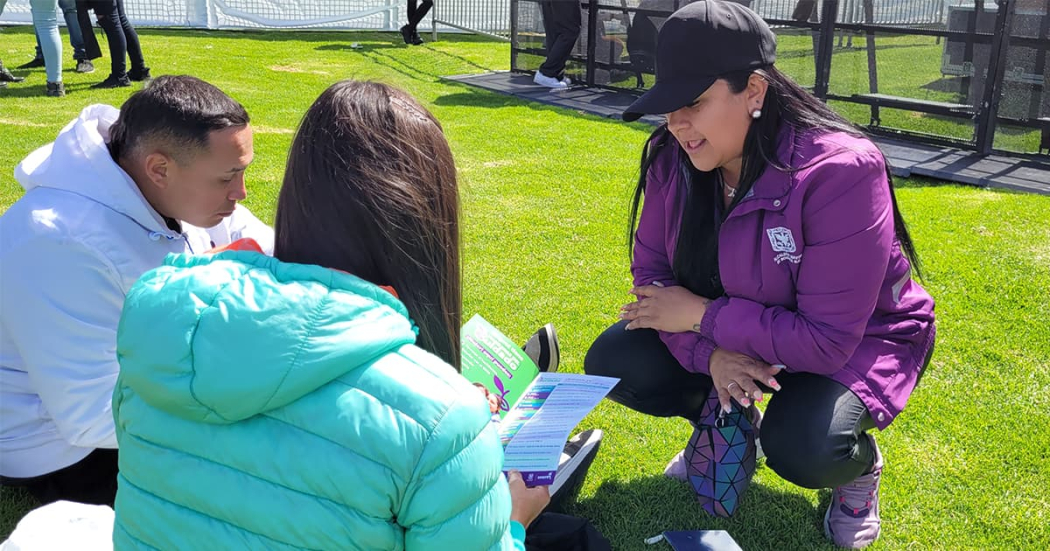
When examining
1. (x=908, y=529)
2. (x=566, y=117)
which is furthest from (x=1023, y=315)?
(x=566, y=117)

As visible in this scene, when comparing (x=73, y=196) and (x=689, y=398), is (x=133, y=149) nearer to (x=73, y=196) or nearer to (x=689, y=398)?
(x=73, y=196)

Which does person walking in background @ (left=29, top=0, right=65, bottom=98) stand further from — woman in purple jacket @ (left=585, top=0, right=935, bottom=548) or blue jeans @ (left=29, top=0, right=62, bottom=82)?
woman in purple jacket @ (left=585, top=0, right=935, bottom=548)

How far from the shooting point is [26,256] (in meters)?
2.18

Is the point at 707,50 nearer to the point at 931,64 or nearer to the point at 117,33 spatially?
the point at 931,64

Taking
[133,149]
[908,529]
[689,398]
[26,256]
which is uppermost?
[133,149]

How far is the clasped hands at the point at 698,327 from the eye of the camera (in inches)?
94.3

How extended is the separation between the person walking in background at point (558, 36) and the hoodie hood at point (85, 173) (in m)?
7.87

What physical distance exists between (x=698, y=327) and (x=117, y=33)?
7620 millimetres

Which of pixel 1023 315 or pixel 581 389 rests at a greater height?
pixel 581 389

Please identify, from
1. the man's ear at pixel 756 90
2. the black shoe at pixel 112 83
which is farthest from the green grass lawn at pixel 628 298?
the man's ear at pixel 756 90

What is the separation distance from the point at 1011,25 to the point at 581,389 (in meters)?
5.92

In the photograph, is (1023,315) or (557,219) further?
(557,219)

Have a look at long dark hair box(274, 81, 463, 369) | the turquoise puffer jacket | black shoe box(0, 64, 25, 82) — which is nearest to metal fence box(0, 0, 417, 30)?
black shoe box(0, 64, 25, 82)

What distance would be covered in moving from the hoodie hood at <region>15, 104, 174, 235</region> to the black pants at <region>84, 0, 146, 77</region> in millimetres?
6772
